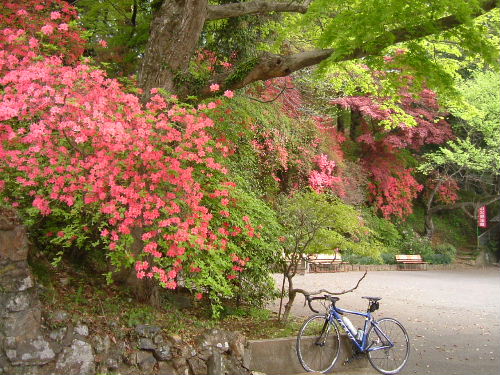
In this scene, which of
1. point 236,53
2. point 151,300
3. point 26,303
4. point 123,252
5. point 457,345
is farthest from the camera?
point 236,53

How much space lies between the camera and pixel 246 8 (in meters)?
7.07

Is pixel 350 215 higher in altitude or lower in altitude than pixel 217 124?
lower

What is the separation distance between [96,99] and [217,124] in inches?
100

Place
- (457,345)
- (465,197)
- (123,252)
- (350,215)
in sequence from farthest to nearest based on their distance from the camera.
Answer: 1. (465,197)
2. (457,345)
3. (350,215)
4. (123,252)

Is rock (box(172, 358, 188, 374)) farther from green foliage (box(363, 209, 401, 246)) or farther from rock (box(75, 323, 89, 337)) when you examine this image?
green foliage (box(363, 209, 401, 246))

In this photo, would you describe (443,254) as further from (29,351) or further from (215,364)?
(29,351)

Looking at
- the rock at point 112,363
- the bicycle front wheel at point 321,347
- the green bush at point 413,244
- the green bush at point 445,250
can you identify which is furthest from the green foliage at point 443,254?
the rock at point 112,363

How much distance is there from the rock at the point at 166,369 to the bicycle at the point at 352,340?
1441 mm

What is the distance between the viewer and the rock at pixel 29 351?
405 centimetres

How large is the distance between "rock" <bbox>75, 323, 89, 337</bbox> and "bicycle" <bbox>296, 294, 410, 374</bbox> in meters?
2.25

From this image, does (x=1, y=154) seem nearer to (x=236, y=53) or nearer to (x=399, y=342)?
(x=399, y=342)

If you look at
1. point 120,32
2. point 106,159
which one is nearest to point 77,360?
point 106,159

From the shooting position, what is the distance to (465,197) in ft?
75.8

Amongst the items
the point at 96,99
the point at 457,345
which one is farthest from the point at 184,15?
the point at 457,345
